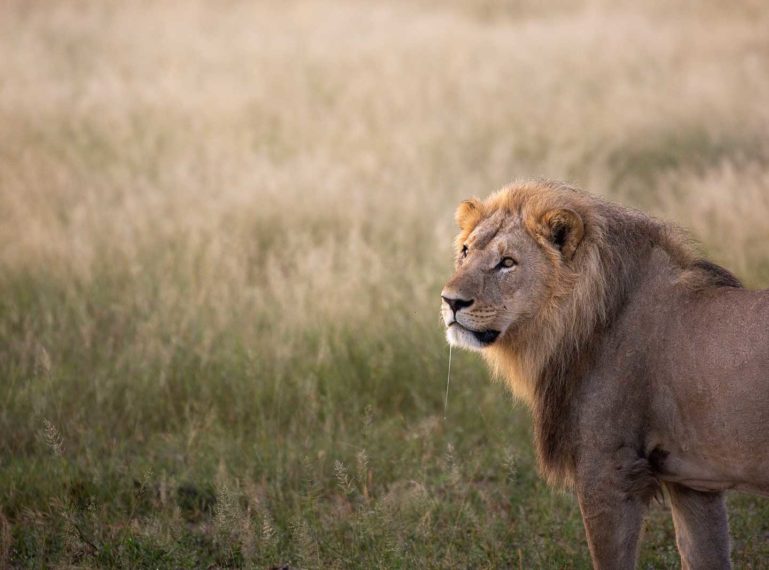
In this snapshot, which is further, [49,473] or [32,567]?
[49,473]

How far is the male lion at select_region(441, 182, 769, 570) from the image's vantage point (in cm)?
383

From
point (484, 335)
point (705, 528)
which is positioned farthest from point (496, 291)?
point (705, 528)

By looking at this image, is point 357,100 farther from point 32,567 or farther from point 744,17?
point 32,567

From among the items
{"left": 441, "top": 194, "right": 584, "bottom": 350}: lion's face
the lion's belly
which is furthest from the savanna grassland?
{"left": 441, "top": 194, "right": 584, "bottom": 350}: lion's face

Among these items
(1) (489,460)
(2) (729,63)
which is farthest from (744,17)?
(1) (489,460)

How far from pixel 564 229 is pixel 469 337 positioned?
0.55 m

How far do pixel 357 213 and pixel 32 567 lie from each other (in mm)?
4875

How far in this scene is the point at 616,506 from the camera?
3.98m

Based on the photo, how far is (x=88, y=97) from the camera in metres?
12.2

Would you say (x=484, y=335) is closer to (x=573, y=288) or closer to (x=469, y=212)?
(x=573, y=288)

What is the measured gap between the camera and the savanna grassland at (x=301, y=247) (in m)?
5.19

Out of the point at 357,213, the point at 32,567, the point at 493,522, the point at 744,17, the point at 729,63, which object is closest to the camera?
the point at 32,567

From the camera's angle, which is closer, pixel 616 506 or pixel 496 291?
pixel 616 506

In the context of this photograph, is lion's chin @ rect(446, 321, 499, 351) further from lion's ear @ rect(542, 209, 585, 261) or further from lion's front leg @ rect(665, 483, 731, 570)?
lion's front leg @ rect(665, 483, 731, 570)
